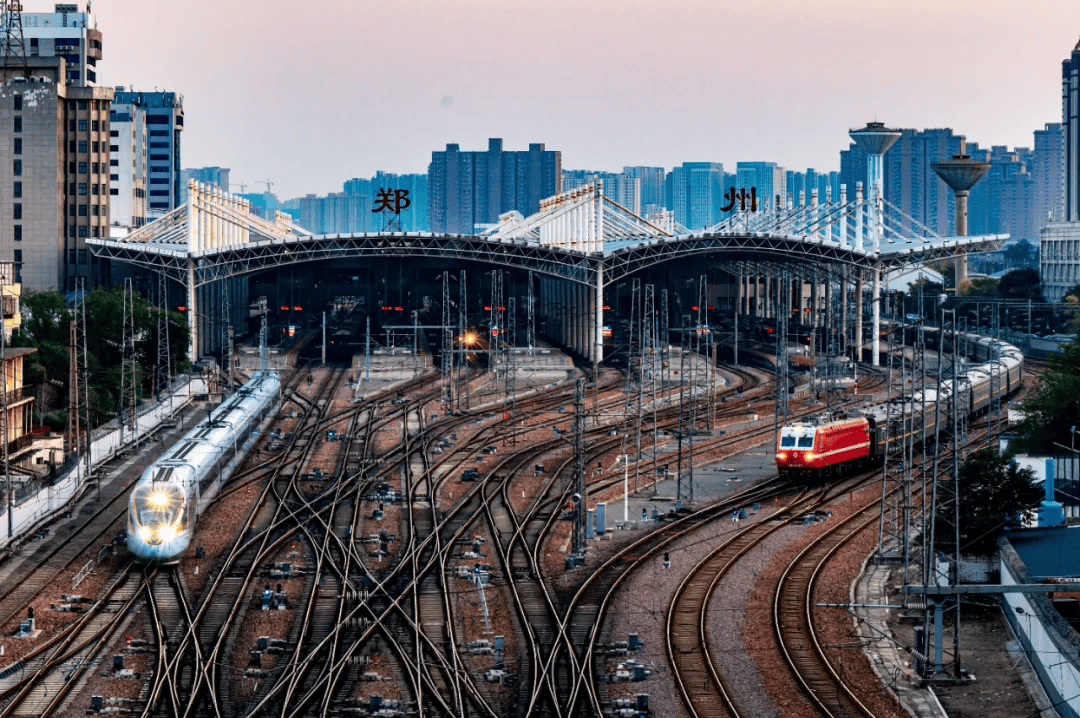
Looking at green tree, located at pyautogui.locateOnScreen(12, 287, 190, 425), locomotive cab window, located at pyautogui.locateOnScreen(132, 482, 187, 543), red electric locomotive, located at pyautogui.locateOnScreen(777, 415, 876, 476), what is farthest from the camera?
green tree, located at pyautogui.locateOnScreen(12, 287, 190, 425)

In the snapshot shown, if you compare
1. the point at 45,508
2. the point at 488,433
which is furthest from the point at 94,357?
the point at 45,508

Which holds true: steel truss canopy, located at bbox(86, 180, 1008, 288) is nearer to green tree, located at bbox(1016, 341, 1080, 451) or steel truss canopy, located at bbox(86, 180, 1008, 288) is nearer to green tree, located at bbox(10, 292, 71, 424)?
green tree, located at bbox(10, 292, 71, 424)

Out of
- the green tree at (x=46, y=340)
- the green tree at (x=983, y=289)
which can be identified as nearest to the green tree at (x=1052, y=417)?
the green tree at (x=46, y=340)

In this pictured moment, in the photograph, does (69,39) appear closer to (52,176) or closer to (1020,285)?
(52,176)

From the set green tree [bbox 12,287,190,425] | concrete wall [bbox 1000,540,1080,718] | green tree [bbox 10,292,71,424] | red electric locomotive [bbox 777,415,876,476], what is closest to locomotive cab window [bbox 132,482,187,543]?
concrete wall [bbox 1000,540,1080,718]

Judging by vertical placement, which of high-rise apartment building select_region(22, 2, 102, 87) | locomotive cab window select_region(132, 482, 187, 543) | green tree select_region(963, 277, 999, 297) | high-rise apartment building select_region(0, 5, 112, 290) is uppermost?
high-rise apartment building select_region(22, 2, 102, 87)

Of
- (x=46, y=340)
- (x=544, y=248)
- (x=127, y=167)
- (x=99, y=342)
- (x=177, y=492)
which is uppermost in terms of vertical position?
(x=127, y=167)

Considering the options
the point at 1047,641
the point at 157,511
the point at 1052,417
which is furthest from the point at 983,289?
the point at 1047,641
